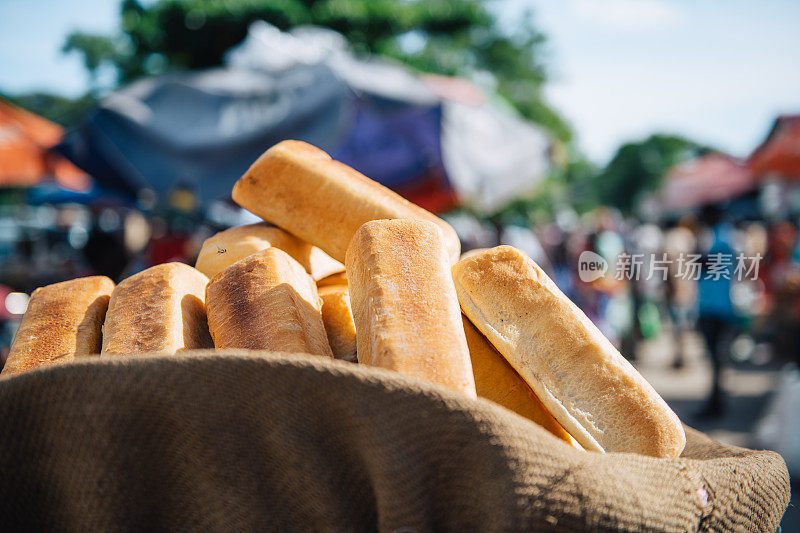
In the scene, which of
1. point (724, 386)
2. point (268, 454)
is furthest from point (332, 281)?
point (724, 386)

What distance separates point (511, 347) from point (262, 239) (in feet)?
2.77

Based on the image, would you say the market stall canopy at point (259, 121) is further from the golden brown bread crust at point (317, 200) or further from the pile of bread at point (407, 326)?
the pile of bread at point (407, 326)

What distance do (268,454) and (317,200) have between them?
925mm

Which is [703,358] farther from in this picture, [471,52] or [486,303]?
[471,52]

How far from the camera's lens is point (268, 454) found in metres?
1.00

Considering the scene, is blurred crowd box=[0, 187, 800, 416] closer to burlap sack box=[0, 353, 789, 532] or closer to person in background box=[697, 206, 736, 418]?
person in background box=[697, 206, 736, 418]

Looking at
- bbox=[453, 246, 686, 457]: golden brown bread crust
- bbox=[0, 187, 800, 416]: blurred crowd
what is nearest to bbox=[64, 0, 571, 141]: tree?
bbox=[0, 187, 800, 416]: blurred crowd

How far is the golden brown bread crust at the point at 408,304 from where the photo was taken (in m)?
1.14

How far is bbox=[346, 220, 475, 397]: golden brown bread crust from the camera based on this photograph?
114 centimetres

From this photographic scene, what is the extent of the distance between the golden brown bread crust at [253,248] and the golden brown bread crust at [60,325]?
302 mm

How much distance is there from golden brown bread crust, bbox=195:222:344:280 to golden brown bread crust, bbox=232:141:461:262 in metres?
0.05


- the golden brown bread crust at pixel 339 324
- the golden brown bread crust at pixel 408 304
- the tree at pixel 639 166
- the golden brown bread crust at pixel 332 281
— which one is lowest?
the tree at pixel 639 166

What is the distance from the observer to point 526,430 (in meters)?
0.95

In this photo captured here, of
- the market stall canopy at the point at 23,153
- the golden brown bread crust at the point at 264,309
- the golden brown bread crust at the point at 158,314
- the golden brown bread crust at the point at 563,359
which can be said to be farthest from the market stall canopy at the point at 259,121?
the golden brown bread crust at the point at 563,359
